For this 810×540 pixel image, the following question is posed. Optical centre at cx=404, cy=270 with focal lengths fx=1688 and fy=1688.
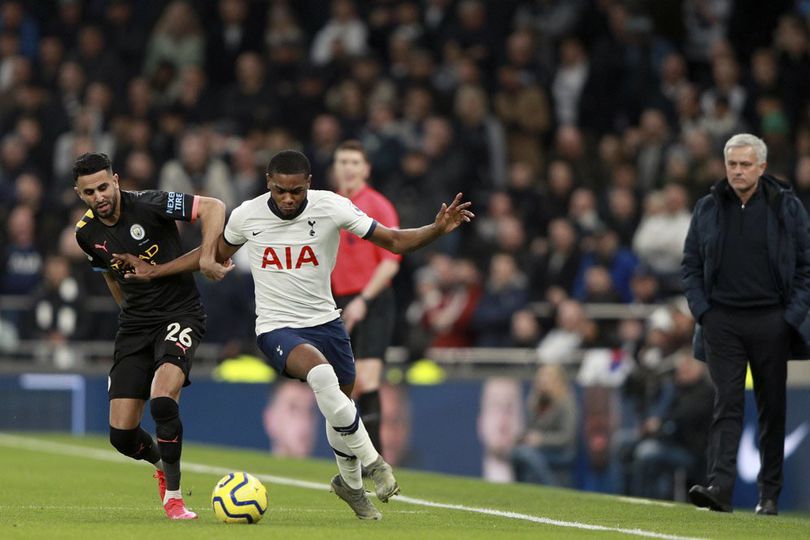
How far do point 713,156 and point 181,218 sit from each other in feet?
30.3

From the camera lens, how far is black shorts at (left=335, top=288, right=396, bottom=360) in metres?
12.2

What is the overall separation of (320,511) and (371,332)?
90.4 inches

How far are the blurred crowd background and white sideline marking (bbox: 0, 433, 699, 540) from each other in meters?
2.37

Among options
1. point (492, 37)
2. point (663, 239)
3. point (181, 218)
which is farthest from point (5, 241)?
point (181, 218)

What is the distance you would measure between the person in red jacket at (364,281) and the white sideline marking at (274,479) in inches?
30.5

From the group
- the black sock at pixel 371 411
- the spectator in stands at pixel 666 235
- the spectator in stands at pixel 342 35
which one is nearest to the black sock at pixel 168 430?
the black sock at pixel 371 411

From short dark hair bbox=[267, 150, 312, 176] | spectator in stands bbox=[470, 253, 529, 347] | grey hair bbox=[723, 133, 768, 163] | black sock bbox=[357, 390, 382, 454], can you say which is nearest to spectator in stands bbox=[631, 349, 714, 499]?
spectator in stands bbox=[470, 253, 529, 347]

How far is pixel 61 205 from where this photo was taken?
20.8 meters

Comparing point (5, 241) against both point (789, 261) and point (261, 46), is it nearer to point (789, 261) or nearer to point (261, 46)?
point (261, 46)

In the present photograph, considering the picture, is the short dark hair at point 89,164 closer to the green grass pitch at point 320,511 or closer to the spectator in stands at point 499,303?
the green grass pitch at point 320,511

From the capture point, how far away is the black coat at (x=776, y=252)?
416 inches

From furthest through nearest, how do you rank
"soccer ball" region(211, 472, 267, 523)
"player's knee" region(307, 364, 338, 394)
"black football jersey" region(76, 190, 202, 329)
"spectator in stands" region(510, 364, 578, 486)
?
1. "spectator in stands" region(510, 364, 578, 486)
2. "black football jersey" region(76, 190, 202, 329)
3. "soccer ball" region(211, 472, 267, 523)
4. "player's knee" region(307, 364, 338, 394)

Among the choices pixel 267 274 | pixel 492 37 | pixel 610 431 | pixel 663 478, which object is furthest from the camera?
pixel 492 37

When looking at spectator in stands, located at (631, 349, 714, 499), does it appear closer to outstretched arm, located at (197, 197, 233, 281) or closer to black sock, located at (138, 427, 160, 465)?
black sock, located at (138, 427, 160, 465)
